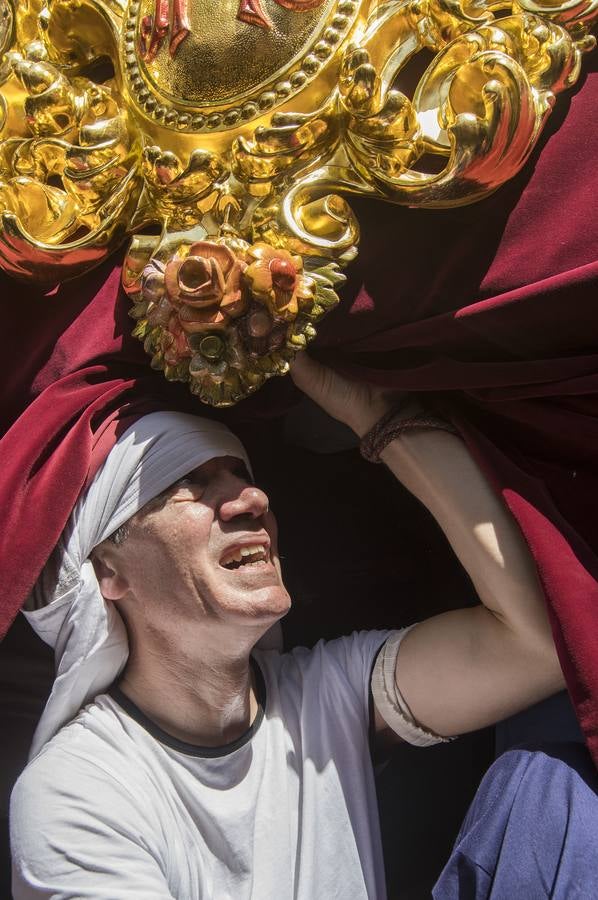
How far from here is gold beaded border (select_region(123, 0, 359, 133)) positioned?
1.04 meters

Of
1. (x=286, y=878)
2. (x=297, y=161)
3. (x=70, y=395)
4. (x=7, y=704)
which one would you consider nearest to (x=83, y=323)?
(x=70, y=395)

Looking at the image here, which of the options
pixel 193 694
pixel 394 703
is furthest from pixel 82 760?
pixel 394 703

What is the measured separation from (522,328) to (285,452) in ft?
1.62

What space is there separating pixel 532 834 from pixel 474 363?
50 cm

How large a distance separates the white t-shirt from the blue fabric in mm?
189

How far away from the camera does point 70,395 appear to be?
1.09 meters

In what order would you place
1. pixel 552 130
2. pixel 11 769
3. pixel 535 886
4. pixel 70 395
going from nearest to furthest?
1. pixel 535 886
2. pixel 552 130
3. pixel 70 395
4. pixel 11 769

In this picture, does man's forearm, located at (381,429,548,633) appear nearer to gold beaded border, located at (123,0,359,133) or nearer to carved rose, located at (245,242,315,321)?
carved rose, located at (245,242,315,321)

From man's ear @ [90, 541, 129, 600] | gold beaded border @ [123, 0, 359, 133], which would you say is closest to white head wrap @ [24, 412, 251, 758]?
man's ear @ [90, 541, 129, 600]

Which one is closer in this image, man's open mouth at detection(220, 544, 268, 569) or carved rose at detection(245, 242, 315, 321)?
carved rose at detection(245, 242, 315, 321)

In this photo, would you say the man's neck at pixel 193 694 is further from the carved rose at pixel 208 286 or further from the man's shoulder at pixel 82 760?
the carved rose at pixel 208 286

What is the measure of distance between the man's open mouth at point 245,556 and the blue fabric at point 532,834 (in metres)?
0.37

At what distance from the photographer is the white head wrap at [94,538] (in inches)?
43.4

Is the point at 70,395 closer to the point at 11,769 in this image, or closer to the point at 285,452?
the point at 285,452
